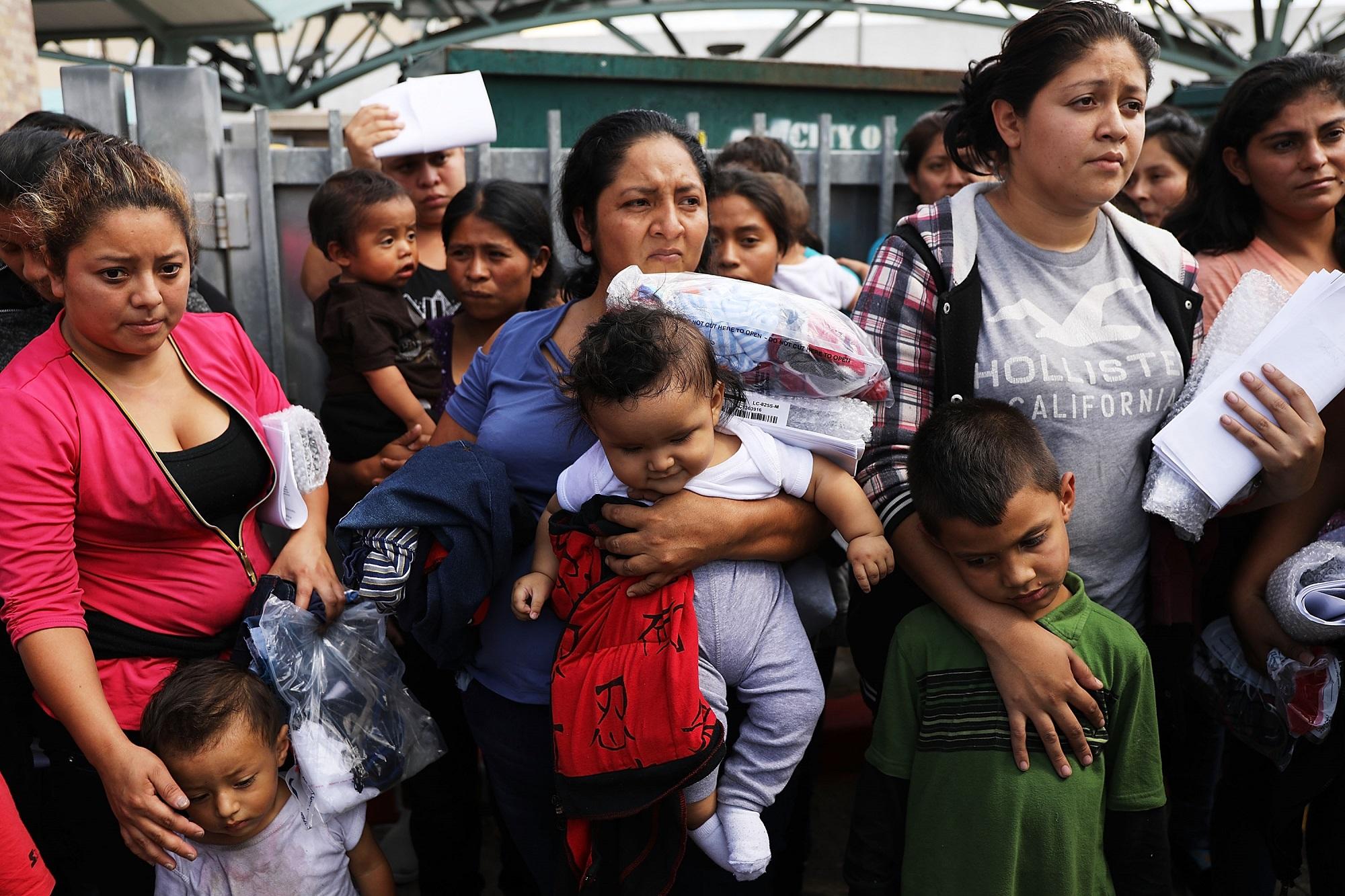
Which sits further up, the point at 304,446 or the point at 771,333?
the point at 771,333

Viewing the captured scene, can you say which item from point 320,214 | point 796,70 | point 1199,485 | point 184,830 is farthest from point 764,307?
point 796,70

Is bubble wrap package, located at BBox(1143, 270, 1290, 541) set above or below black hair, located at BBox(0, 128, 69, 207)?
below

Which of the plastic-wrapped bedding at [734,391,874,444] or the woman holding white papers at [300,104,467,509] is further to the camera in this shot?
the woman holding white papers at [300,104,467,509]

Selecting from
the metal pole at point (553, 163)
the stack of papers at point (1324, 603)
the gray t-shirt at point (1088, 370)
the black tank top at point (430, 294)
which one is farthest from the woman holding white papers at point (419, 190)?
the stack of papers at point (1324, 603)

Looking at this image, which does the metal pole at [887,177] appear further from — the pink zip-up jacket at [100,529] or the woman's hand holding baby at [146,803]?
the woman's hand holding baby at [146,803]

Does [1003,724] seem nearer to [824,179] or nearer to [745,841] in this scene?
[745,841]

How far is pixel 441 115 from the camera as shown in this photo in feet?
11.4

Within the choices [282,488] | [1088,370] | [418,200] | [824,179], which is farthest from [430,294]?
[1088,370]

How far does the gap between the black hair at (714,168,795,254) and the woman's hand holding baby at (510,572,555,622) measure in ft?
5.38

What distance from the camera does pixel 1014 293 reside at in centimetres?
215

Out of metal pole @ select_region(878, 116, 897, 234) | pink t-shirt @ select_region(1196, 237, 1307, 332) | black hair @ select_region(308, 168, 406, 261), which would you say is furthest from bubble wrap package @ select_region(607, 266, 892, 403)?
metal pole @ select_region(878, 116, 897, 234)

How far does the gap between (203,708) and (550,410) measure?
3.01 feet

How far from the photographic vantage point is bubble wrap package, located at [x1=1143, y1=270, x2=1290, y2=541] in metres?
2.04

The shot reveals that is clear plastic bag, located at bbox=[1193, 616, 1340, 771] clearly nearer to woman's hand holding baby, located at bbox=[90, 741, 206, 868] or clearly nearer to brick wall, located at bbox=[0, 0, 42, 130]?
woman's hand holding baby, located at bbox=[90, 741, 206, 868]
